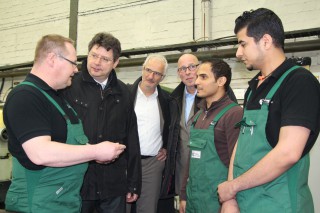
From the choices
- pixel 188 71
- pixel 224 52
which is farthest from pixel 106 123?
pixel 224 52

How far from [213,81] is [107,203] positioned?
3.66 feet

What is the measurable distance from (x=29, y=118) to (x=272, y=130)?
41.2 inches

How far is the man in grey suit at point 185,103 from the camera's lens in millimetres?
2650

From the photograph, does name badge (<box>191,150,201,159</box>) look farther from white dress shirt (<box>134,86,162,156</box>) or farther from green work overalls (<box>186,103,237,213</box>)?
white dress shirt (<box>134,86,162,156</box>)

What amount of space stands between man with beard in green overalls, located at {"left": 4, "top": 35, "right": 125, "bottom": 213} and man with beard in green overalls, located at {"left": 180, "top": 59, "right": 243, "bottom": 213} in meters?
0.66

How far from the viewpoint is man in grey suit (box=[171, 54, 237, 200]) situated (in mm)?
2650

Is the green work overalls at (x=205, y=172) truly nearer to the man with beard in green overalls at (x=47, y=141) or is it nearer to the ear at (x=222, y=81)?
the ear at (x=222, y=81)

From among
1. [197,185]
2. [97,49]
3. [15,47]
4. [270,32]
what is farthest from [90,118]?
[15,47]

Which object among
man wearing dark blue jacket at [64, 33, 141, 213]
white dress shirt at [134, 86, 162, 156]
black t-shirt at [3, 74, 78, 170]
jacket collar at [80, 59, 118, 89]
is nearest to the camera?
black t-shirt at [3, 74, 78, 170]

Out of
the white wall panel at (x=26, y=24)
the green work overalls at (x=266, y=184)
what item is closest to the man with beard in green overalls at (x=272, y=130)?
the green work overalls at (x=266, y=184)

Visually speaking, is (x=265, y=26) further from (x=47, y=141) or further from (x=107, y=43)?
(x=107, y=43)

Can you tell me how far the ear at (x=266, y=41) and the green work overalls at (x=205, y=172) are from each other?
25.3 inches

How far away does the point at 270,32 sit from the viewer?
1444 mm

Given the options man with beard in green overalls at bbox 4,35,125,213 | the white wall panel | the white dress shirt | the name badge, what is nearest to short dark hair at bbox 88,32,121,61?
the white dress shirt
